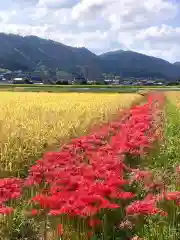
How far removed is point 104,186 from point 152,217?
0.91 metres

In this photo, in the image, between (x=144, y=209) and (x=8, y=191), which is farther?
(x=8, y=191)

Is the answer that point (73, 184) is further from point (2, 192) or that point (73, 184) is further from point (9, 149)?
point (9, 149)

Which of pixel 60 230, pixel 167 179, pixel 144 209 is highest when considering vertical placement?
pixel 144 209

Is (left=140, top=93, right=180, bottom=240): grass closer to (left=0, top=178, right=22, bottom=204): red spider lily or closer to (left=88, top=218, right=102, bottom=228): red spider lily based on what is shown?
(left=88, top=218, right=102, bottom=228): red spider lily

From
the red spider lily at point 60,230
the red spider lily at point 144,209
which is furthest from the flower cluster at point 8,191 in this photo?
the red spider lily at point 144,209

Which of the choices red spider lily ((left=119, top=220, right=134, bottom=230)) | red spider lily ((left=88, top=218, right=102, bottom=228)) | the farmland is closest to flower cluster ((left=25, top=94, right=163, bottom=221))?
the farmland

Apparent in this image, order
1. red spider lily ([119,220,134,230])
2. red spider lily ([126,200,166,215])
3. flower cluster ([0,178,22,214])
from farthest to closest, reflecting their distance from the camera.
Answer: flower cluster ([0,178,22,214]) < red spider lily ([119,220,134,230]) < red spider lily ([126,200,166,215])

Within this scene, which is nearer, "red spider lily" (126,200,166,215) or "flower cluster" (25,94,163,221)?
"red spider lily" (126,200,166,215)

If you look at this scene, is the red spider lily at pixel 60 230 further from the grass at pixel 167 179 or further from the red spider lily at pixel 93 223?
the grass at pixel 167 179

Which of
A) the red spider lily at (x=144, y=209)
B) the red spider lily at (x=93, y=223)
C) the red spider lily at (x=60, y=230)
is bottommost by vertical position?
the red spider lily at (x=60, y=230)

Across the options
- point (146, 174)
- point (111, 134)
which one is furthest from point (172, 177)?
point (111, 134)

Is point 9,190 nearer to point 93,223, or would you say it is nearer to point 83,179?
A: point 83,179

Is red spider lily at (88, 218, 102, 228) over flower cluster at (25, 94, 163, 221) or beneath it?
beneath

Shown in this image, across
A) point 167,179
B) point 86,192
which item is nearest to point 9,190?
point 86,192
